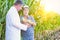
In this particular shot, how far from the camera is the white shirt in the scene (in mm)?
1572

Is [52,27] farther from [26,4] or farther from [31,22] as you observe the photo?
[26,4]

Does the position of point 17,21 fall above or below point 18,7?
below

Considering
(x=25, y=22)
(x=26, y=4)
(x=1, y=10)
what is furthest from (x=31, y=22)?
(x=1, y=10)

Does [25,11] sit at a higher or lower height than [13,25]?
higher

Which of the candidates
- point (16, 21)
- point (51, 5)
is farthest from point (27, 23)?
point (51, 5)

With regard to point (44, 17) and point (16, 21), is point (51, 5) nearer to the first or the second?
point (44, 17)

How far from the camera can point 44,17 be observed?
5.41ft

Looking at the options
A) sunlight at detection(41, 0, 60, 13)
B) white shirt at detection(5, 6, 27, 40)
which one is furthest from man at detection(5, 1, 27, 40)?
sunlight at detection(41, 0, 60, 13)

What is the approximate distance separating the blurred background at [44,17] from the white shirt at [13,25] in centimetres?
4

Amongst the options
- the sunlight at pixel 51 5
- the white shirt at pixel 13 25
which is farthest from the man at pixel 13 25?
the sunlight at pixel 51 5

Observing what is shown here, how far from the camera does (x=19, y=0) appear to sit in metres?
1.61

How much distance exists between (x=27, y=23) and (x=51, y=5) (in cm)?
27

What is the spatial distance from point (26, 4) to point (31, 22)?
156 mm

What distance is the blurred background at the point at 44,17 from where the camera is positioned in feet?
5.30
